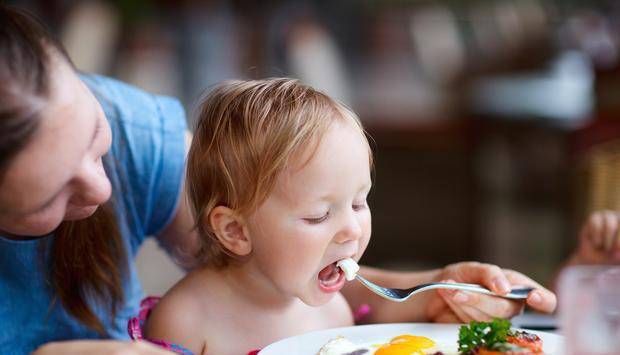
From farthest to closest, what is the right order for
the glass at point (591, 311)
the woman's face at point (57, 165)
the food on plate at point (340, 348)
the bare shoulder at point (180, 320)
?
the bare shoulder at point (180, 320)
the food on plate at point (340, 348)
the woman's face at point (57, 165)
the glass at point (591, 311)

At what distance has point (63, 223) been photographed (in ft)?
3.31

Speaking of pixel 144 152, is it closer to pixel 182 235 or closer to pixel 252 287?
pixel 182 235

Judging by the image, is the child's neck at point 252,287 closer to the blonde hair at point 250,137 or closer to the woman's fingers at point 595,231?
the blonde hair at point 250,137

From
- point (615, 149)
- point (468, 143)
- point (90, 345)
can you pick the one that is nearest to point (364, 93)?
point (468, 143)

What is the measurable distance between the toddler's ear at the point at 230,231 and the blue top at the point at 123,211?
0.25 m

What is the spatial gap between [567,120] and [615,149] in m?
2.38

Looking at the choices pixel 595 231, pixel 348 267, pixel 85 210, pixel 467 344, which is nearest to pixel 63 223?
pixel 85 210

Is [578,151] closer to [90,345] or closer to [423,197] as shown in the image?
[90,345]

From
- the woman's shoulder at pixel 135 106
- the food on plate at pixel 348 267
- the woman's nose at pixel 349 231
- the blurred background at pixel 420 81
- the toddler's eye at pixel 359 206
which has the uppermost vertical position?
the woman's shoulder at pixel 135 106

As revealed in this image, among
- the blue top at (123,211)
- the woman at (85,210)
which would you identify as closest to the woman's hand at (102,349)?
the woman at (85,210)

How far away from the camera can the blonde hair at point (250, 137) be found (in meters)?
0.90

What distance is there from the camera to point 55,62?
787mm

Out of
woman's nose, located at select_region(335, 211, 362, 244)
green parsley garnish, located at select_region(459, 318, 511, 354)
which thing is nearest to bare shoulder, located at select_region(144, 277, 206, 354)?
woman's nose, located at select_region(335, 211, 362, 244)

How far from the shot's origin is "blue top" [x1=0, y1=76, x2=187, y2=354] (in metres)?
1.08
